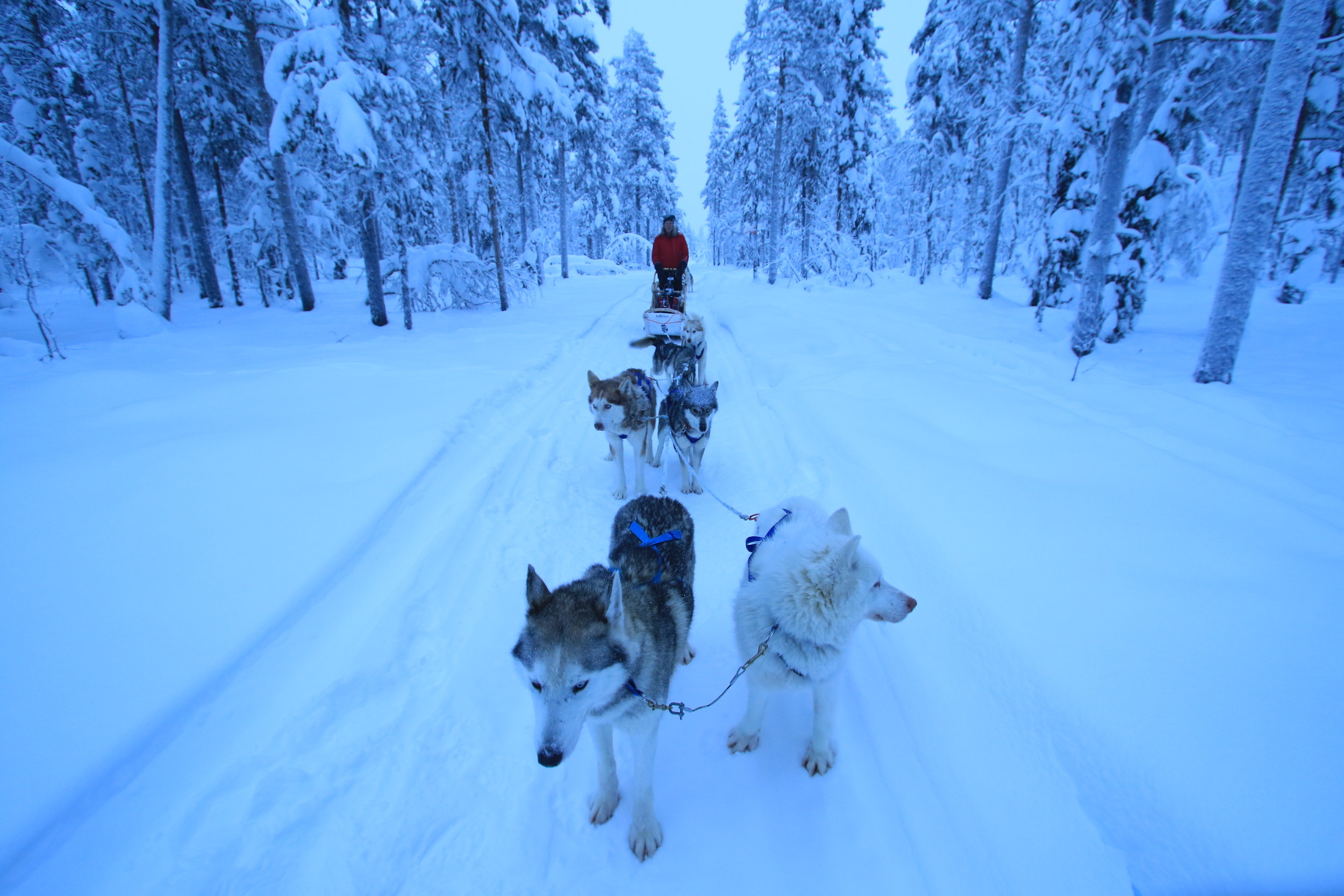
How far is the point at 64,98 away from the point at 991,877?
29.4 m

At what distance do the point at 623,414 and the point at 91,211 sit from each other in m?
12.8

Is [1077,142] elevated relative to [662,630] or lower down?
elevated

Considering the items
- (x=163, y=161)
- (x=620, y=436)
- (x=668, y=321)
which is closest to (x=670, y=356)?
(x=668, y=321)

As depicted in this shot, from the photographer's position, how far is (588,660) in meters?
1.83

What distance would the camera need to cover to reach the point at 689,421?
4859 millimetres

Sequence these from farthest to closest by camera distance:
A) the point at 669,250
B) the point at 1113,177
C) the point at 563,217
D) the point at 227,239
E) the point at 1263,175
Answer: the point at 563,217 → the point at 227,239 → the point at 669,250 → the point at 1113,177 → the point at 1263,175

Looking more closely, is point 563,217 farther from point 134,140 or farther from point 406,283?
point 406,283

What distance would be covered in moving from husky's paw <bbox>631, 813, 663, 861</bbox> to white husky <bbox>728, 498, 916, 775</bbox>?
0.60m

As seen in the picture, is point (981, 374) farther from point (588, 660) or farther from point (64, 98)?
point (64, 98)

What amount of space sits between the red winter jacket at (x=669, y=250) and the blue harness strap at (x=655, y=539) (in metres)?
9.01

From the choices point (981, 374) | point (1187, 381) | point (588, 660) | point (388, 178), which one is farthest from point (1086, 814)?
point (388, 178)

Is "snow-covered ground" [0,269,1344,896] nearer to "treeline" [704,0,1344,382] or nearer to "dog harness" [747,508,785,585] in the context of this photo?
"dog harness" [747,508,785,585]

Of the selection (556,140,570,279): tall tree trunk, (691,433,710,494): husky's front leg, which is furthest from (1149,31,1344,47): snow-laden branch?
(556,140,570,279): tall tree trunk

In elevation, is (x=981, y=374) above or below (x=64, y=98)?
below
